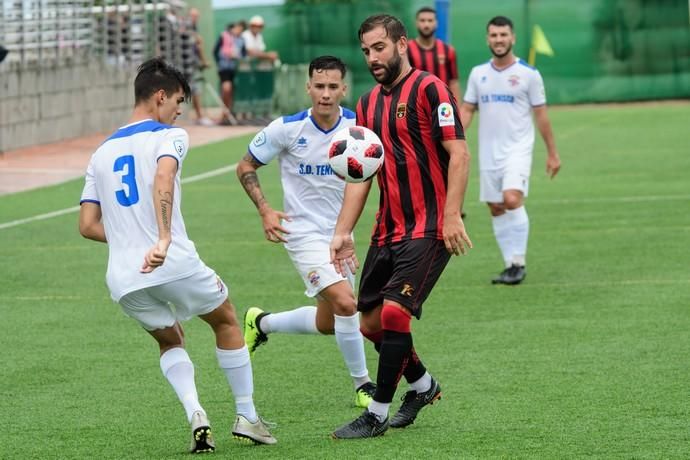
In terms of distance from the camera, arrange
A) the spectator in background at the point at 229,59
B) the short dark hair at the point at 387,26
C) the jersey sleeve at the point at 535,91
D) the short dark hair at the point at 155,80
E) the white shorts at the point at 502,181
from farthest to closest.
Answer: the spectator in background at the point at 229,59 < the jersey sleeve at the point at 535,91 < the white shorts at the point at 502,181 < the short dark hair at the point at 387,26 < the short dark hair at the point at 155,80

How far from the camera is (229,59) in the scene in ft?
109

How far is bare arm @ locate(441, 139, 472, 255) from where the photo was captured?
7.40 metres

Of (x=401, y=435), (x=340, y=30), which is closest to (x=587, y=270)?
(x=401, y=435)

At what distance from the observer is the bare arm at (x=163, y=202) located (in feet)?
22.3

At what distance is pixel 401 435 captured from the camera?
25.0 feet

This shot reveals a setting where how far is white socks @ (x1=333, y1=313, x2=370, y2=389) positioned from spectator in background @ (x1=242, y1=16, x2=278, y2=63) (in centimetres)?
2599

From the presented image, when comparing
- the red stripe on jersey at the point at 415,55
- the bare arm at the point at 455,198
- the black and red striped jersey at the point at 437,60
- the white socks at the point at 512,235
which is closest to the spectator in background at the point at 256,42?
the red stripe on jersey at the point at 415,55

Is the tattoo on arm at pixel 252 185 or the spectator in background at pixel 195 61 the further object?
the spectator in background at pixel 195 61

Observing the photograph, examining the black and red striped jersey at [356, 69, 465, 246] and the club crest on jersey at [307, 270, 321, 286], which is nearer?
the black and red striped jersey at [356, 69, 465, 246]

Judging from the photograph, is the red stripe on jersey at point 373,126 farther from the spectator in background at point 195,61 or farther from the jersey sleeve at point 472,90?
the spectator in background at point 195,61

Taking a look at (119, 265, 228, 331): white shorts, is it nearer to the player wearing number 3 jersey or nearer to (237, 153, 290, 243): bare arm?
the player wearing number 3 jersey

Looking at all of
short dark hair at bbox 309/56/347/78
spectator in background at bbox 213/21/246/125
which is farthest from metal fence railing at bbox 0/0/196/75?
short dark hair at bbox 309/56/347/78

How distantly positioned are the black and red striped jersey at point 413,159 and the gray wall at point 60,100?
1838 cm

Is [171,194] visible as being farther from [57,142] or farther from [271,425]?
[57,142]
